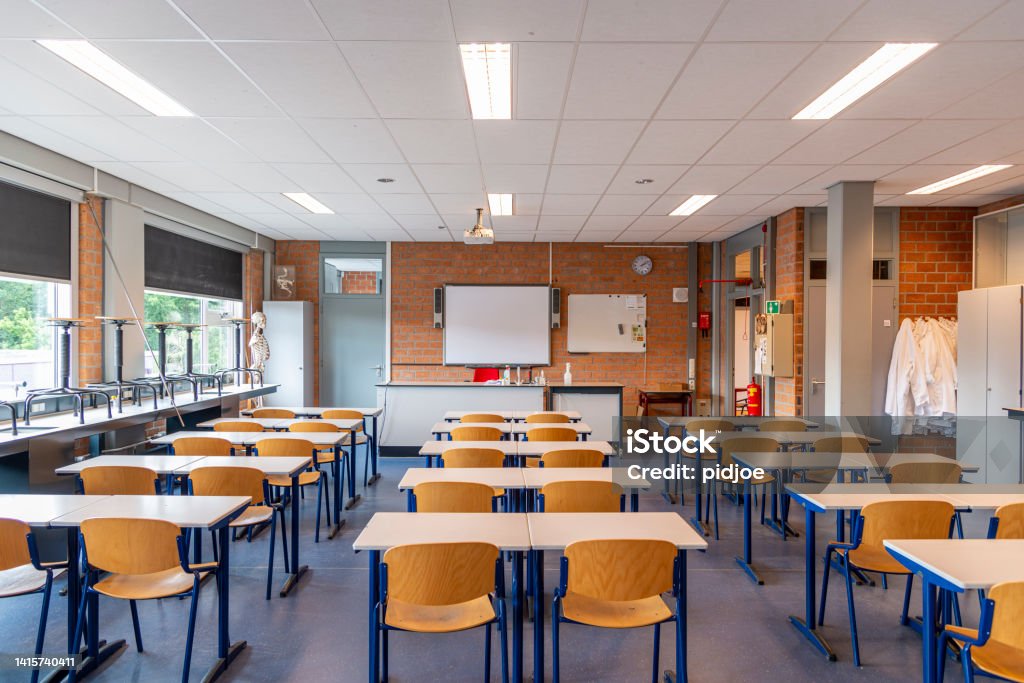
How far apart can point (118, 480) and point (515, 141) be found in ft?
10.6

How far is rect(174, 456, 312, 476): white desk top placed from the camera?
3274 millimetres

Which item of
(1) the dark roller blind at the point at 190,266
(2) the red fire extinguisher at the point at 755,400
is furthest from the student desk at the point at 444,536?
(2) the red fire extinguisher at the point at 755,400

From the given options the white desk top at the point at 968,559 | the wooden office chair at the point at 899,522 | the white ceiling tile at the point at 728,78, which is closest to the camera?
the white desk top at the point at 968,559

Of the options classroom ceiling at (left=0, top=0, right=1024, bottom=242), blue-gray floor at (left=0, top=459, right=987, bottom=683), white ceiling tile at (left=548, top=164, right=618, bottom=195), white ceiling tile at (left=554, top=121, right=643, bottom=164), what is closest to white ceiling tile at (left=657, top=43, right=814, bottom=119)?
classroom ceiling at (left=0, top=0, right=1024, bottom=242)

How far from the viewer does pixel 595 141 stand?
394 cm

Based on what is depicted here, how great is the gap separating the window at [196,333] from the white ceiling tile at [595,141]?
3925 millimetres

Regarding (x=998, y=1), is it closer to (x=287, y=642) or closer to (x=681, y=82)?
(x=681, y=82)

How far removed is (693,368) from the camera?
8.29 metres

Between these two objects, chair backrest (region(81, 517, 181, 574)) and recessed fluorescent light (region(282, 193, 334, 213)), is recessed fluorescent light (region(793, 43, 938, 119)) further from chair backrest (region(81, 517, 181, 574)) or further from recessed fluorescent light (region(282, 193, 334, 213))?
recessed fluorescent light (region(282, 193, 334, 213))

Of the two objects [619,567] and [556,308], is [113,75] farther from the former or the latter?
[556,308]

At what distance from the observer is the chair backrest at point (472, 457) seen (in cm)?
366

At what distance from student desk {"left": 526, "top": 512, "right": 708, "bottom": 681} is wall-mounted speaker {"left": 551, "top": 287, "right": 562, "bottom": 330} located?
18.9ft

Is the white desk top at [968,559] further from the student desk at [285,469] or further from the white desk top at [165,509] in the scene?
the student desk at [285,469]

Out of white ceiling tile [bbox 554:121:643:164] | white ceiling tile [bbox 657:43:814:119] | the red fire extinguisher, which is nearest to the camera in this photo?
white ceiling tile [bbox 657:43:814:119]
